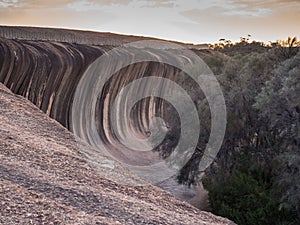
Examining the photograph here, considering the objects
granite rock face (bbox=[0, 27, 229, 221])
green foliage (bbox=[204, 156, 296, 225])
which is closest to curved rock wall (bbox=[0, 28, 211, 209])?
granite rock face (bbox=[0, 27, 229, 221])

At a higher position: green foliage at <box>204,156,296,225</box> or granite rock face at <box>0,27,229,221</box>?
granite rock face at <box>0,27,229,221</box>

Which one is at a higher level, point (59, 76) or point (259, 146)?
point (59, 76)

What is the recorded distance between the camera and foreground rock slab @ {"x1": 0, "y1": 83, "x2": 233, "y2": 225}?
5.66 meters

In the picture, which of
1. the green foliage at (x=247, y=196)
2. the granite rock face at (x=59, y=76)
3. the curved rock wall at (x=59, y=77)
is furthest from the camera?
the curved rock wall at (x=59, y=77)

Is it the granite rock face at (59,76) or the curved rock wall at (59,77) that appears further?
the curved rock wall at (59,77)

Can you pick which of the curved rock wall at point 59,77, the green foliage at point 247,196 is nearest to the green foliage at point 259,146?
the green foliage at point 247,196

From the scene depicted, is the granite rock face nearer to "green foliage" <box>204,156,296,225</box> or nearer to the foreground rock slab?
the foreground rock slab

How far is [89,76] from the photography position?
2366 centimetres

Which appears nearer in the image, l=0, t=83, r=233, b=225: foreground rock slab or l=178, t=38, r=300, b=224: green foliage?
l=0, t=83, r=233, b=225: foreground rock slab

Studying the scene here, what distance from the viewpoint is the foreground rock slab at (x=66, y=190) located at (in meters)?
5.66

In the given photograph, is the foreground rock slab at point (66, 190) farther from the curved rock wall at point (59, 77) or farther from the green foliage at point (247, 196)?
the curved rock wall at point (59, 77)

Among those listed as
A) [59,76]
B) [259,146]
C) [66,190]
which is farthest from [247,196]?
[59,76]

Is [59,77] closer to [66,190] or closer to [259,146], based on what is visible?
[259,146]

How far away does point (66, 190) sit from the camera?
21.3ft
